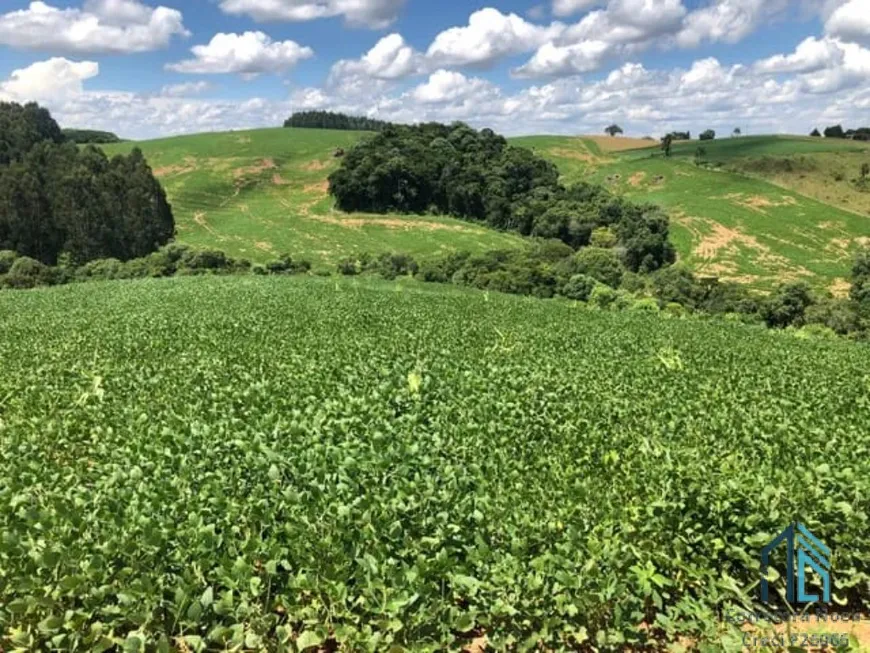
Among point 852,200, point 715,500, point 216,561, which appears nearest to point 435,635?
point 216,561

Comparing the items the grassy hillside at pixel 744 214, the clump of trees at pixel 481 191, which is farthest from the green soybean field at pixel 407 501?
the clump of trees at pixel 481 191

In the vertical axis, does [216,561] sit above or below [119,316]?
above

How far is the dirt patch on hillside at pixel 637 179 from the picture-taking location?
138500 millimetres

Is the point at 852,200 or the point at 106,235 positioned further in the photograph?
the point at 852,200

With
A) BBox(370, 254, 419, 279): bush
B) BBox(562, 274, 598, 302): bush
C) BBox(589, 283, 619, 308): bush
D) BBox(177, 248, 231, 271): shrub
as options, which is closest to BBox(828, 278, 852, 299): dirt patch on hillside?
BBox(562, 274, 598, 302): bush

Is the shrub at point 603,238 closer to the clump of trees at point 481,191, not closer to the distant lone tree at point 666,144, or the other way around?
the clump of trees at point 481,191

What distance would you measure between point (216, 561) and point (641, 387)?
12334 millimetres

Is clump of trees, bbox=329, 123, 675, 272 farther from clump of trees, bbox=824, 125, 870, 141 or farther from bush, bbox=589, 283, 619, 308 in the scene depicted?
clump of trees, bbox=824, 125, 870, 141

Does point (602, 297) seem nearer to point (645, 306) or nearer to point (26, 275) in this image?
point (645, 306)

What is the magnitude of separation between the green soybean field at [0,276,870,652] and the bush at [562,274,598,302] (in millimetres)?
52406

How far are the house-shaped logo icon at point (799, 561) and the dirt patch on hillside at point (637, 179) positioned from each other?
455 ft

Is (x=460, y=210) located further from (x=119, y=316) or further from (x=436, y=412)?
(x=436, y=412)

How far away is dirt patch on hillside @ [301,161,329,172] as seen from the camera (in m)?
149

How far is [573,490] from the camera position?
29.6ft
